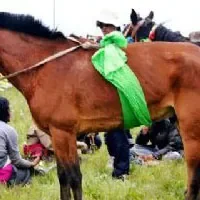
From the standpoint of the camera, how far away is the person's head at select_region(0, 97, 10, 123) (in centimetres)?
658

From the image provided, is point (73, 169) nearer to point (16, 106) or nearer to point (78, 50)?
point (78, 50)

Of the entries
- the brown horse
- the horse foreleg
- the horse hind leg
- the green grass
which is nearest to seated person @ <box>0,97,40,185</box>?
the green grass

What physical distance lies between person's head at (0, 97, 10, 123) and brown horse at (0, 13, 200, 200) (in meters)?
1.08

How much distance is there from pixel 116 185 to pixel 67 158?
4.31 ft

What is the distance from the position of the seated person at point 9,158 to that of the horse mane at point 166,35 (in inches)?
78.3

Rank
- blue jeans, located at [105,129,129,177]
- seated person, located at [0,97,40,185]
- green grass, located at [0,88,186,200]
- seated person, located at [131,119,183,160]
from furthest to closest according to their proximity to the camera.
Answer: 1. seated person, located at [131,119,183,160]
2. blue jeans, located at [105,129,129,177]
3. seated person, located at [0,97,40,185]
4. green grass, located at [0,88,186,200]

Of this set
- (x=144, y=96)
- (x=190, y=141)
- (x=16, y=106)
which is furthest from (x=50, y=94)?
(x=16, y=106)

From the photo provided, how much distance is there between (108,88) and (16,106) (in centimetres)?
876

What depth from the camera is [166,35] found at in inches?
260

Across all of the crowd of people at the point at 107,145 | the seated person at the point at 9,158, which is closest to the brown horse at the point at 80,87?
the crowd of people at the point at 107,145

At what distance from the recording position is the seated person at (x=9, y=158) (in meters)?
6.52

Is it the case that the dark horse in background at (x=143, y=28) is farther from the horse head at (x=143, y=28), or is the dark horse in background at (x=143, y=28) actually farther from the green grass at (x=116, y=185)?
the green grass at (x=116, y=185)

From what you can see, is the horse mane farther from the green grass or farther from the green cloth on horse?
the green grass

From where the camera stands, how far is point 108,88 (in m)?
5.36
